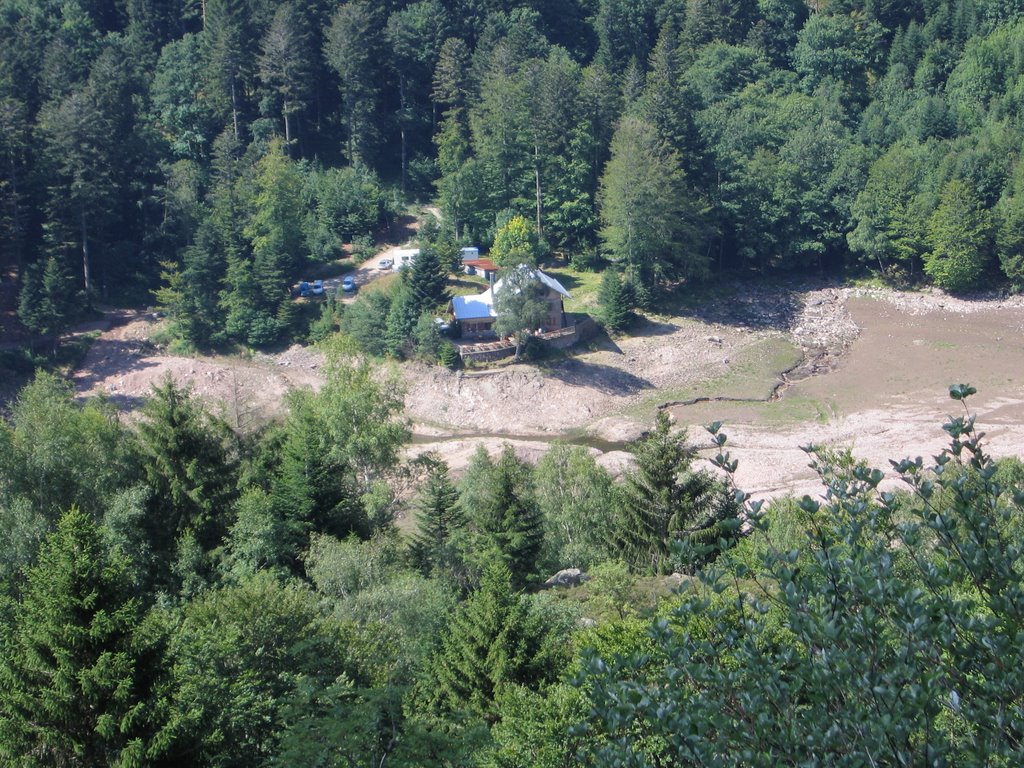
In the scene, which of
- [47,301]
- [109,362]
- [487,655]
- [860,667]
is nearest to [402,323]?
[109,362]

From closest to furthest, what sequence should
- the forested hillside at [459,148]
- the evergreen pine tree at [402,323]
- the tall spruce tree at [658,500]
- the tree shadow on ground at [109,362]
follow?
the tall spruce tree at [658,500] < the tree shadow on ground at [109,362] < the evergreen pine tree at [402,323] < the forested hillside at [459,148]

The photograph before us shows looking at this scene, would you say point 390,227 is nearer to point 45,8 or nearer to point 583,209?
point 583,209

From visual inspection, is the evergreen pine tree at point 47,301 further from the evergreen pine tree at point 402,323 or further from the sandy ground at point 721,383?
the evergreen pine tree at point 402,323

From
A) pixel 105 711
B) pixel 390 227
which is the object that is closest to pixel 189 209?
pixel 390 227

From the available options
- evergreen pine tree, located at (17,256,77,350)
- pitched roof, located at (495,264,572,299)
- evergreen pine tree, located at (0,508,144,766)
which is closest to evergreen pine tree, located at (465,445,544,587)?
evergreen pine tree, located at (0,508,144,766)

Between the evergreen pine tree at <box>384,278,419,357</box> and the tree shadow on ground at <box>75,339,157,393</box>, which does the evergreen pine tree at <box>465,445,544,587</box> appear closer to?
the evergreen pine tree at <box>384,278,419,357</box>

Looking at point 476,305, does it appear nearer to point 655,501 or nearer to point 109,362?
point 109,362

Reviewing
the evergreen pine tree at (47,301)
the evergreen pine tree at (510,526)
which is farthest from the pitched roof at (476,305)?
the evergreen pine tree at (510,526)

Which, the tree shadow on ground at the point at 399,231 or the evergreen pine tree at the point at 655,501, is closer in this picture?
the evergreen pine tree at the point at 655,501
